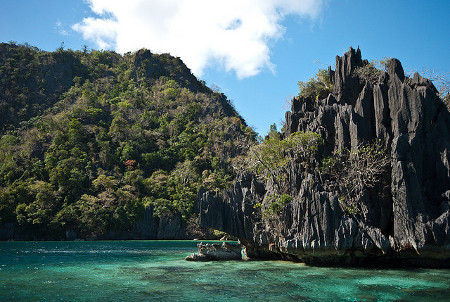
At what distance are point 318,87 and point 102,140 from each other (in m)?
71.9

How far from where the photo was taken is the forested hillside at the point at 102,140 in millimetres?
69812

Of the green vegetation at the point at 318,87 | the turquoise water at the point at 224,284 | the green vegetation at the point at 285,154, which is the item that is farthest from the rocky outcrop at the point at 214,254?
the green vegetation at the point at 318,87

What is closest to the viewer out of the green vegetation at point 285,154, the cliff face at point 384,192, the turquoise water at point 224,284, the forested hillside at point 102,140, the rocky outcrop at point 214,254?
the turquoise water at point 224,284

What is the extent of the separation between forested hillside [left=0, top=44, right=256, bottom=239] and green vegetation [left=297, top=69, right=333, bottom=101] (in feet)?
47.7

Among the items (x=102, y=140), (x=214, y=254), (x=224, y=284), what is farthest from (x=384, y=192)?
(x=102, y=140)

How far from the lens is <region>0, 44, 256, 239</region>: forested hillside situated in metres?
69.8

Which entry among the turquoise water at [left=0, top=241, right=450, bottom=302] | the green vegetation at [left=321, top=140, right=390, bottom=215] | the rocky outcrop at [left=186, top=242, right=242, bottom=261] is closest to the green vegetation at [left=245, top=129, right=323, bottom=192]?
the green vegetation at [left=321, top=140, right=390, bottom=215]

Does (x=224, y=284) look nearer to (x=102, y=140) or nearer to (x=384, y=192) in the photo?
(x=384, y=192)

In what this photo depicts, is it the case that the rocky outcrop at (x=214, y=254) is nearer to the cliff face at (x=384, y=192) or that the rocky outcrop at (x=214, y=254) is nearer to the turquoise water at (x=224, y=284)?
the cliff face at (x=384, y=192)

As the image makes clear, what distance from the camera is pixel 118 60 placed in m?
146

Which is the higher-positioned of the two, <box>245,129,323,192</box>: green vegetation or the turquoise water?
<box>245,129,323,192</box>: green vegetation

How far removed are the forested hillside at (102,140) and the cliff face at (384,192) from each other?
2141 centimetres

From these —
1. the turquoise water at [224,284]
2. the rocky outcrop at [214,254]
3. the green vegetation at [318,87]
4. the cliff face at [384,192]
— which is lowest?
the turquoise water at [224,284]

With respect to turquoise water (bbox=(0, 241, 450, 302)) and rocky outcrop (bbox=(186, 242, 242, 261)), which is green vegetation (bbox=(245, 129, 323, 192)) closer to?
rocky outcrop (bbox=(186, 242, 242, 261))
